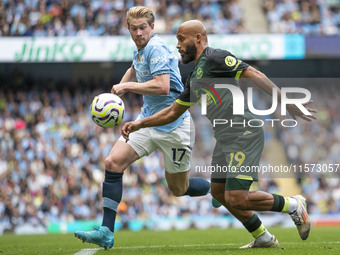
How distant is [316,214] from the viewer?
17.5 metres

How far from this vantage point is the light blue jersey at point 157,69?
7.03m

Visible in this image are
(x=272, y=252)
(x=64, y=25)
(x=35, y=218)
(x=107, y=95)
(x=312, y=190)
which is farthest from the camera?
(x=64, y=25)

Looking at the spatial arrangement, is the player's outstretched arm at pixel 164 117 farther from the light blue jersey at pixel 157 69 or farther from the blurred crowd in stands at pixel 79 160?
the blurred crowd in stands at pixel 79 160

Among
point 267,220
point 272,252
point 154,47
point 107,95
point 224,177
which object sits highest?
point 154,47

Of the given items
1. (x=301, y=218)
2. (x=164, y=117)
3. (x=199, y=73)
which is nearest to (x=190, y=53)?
(x=199, y=73)

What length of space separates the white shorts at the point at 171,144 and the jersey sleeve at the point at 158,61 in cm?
75

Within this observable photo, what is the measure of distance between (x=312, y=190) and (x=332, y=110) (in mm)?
3649

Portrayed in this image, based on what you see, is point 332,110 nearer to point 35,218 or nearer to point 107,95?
point 35,218

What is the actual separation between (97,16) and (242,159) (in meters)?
14.9

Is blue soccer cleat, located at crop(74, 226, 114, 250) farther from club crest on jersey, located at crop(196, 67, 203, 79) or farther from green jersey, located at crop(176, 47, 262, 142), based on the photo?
club crest on jersey, located at crop(196, 67, 203, 79)

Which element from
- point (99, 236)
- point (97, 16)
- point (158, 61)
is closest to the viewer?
point (99, 236)

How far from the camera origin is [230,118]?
6508 millimetres

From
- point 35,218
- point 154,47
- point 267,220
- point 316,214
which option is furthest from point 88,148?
point 154,47

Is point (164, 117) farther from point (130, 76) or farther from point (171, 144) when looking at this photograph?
point (130, 76)
